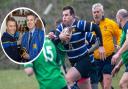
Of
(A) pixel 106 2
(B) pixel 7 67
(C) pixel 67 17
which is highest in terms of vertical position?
(C) pixel 67 17

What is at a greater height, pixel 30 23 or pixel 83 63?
pixel 30 23

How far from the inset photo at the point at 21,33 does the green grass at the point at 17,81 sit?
9266 mm

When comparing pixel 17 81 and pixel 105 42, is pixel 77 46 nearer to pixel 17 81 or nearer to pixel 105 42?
pixel 105 42

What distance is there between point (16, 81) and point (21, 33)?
40.0ft

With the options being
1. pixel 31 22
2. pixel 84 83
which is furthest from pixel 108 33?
pixel 31 22

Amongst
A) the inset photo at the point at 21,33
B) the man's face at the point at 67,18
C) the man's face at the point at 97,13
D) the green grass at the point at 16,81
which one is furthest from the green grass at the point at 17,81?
the inset photo at the point at 21,33

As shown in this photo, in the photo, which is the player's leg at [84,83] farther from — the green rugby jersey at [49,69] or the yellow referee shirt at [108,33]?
the green rugby jersey at [49,69]

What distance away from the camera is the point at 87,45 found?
32.5ft

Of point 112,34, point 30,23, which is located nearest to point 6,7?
point 112,34

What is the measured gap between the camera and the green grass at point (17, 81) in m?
15.2

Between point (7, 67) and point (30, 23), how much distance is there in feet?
57.4

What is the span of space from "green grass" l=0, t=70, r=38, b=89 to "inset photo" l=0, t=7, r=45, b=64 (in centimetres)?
1006

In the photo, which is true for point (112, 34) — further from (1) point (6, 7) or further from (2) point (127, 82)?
(1) point (6, 7)

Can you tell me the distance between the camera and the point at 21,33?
482 cm
